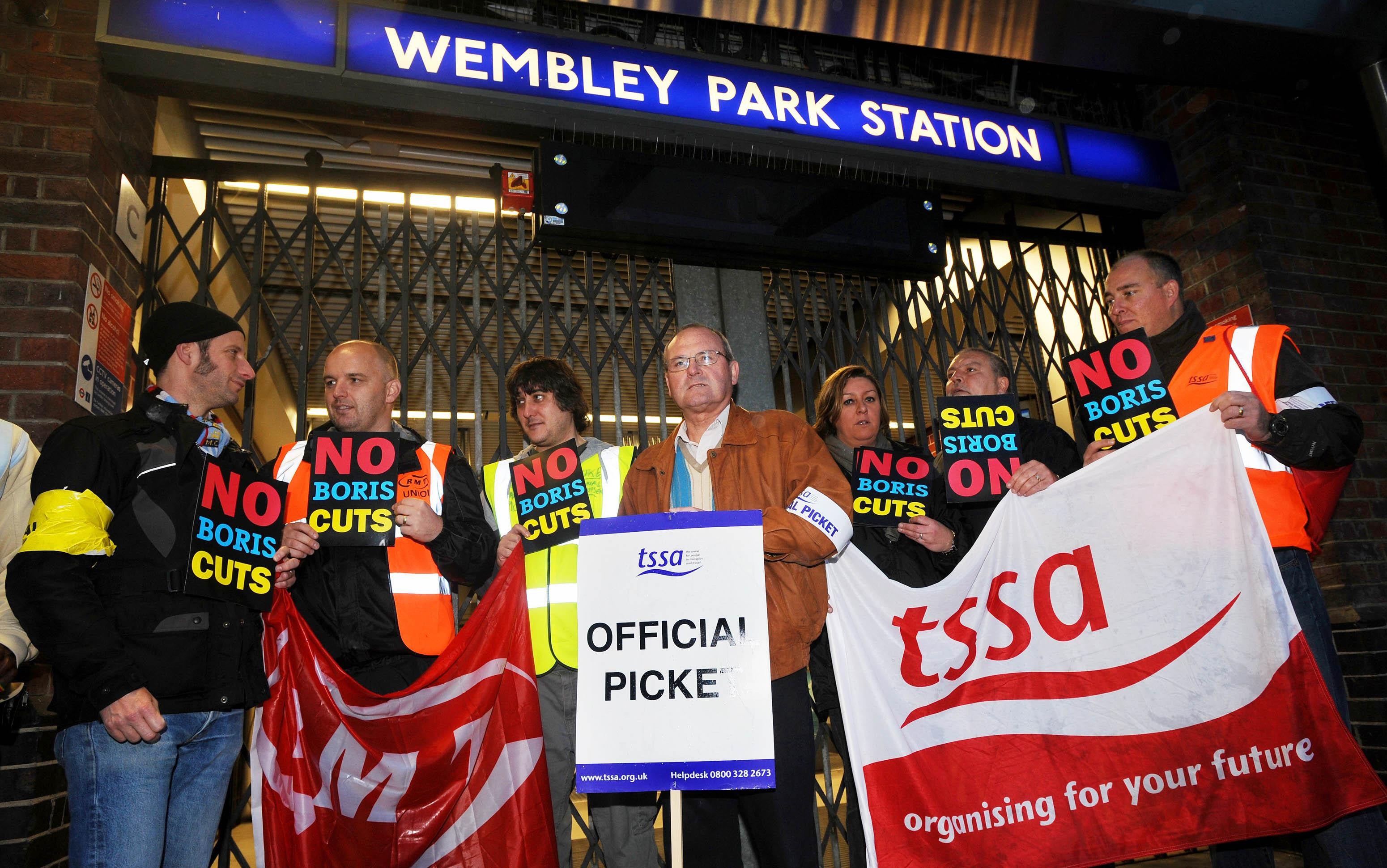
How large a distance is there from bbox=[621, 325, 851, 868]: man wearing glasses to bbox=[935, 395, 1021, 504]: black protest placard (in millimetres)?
693

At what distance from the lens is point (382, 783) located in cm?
258

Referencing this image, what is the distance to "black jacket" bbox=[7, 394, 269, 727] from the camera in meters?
2.07

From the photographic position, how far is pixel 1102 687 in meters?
2.68

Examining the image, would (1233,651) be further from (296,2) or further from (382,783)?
(296,2)

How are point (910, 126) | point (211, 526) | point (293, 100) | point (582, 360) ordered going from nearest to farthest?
point (211, 526)
point (293, 100)
point (582, 360)
point (910, 126)

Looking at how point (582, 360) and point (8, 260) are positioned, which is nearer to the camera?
point (8, 260)

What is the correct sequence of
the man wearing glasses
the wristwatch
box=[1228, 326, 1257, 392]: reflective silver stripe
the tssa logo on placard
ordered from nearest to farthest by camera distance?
1. the tssa logo on placard
2. the man wearing glasses
3. the wristwatch
4. box=[1228, 326, 1257, 392]: reflective silver stripe

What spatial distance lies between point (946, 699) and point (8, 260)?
387cm

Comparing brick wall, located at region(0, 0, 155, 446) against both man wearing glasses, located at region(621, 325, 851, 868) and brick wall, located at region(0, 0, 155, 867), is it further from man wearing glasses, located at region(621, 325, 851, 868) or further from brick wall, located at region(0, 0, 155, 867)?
man wearing glasses, located at region(621, 325, 851, 868)

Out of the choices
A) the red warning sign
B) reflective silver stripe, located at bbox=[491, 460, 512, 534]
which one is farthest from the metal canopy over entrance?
reflective silver stripe, located at bbox=[491, 460, 512, 534]

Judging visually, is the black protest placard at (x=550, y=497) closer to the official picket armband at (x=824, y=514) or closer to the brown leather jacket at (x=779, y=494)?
the brown leather jacket at (x=779, y=494)

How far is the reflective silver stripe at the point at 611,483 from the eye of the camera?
3.04 m

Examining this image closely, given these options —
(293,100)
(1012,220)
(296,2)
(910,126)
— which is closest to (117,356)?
(293,100)

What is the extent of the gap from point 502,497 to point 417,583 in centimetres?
47
